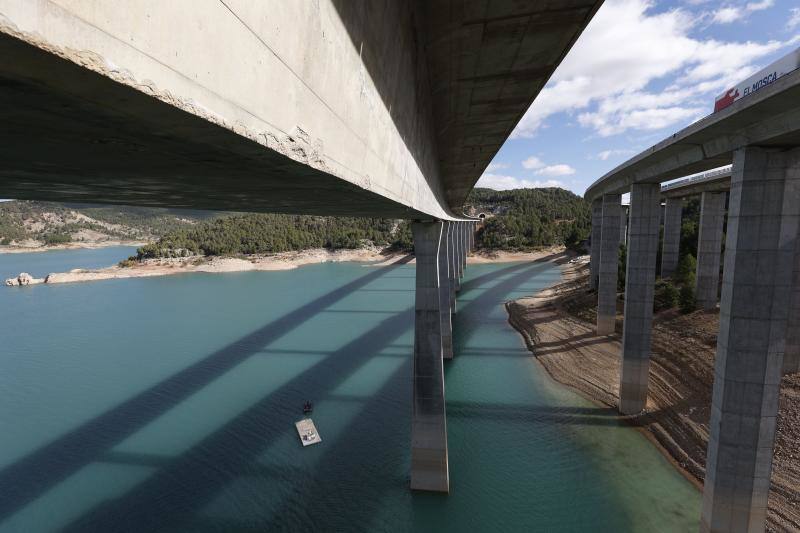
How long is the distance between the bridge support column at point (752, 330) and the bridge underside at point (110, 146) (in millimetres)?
10449

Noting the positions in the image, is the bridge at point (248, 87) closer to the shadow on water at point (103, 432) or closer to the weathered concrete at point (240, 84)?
the weathered concrete at point (240, 84)

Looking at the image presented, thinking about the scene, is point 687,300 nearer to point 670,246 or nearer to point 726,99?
point 670,246

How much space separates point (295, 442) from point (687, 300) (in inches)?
1021

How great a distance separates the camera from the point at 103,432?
66.8 ft

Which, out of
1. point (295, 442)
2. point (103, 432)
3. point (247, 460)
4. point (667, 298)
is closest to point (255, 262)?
point (103, 432)

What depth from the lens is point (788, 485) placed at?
43.6 feet

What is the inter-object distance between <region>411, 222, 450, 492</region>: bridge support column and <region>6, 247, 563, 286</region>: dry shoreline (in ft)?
240

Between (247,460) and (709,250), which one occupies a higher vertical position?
(709,250)

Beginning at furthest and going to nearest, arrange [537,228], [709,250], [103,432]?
1. [537,228]
2. [709,250]
3. [103,432]

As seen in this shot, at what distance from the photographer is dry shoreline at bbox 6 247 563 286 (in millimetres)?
81000

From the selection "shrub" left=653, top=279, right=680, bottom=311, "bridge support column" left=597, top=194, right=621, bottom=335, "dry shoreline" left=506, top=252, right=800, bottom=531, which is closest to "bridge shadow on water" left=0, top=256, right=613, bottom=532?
"dry shoreline" left=506, top=252, right=800, bottom=531

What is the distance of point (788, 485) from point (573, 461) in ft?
22.2

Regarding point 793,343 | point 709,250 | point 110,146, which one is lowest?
point 793,343

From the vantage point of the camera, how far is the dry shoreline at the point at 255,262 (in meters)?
81.0
